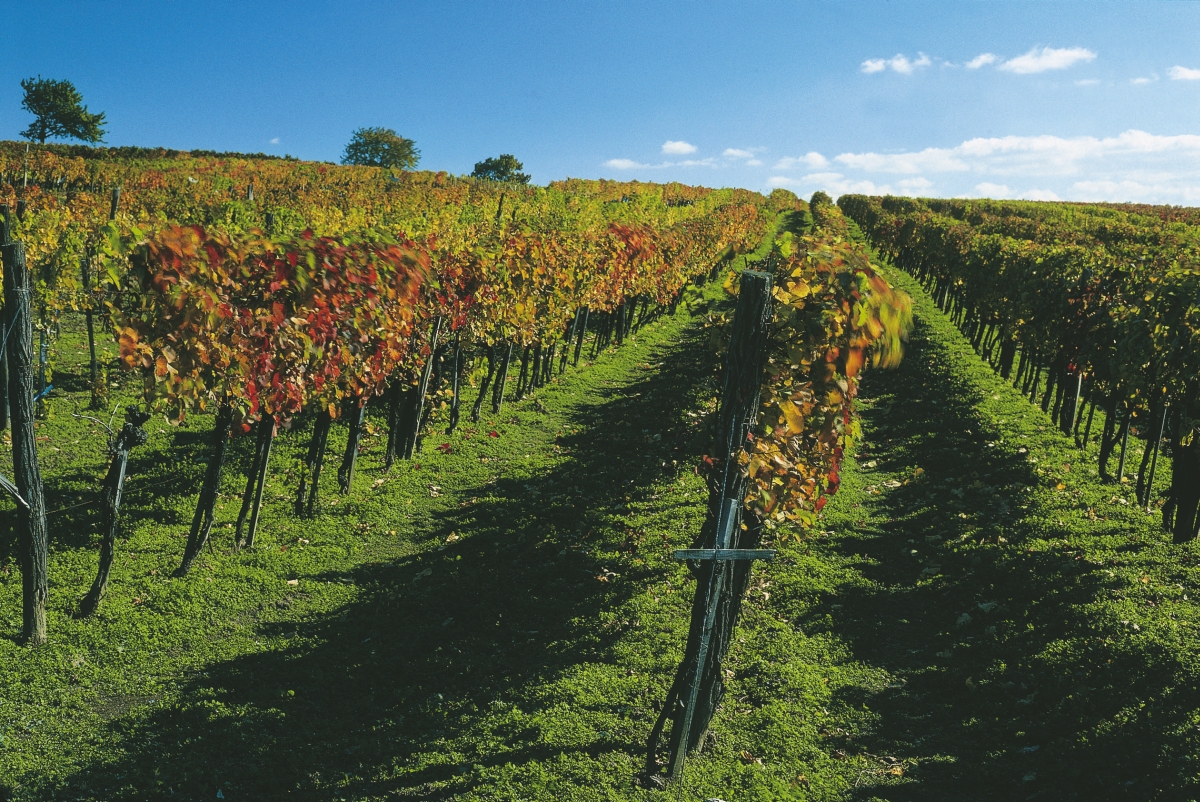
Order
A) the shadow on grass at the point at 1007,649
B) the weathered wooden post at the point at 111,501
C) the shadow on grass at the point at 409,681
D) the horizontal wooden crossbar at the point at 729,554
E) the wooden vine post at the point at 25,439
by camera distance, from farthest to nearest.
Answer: the weathered wooden post at the point at 111,501 → the wooden vine post at the point at 25,439 → the shadow on grass at the point at 1007,649 → the shadow on grass at the point at 409,681 → the horizontal wooden crossbar at the point at 729,554

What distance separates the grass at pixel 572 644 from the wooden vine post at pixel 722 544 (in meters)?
0.45

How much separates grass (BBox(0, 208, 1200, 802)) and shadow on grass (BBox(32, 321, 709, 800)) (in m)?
0.02

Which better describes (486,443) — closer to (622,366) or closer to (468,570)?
(468,570)

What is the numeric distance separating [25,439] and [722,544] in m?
5.45

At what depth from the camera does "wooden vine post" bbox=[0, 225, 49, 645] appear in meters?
5.72

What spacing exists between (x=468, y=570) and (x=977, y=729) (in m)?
4.88

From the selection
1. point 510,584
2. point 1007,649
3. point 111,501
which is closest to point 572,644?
point 510,584

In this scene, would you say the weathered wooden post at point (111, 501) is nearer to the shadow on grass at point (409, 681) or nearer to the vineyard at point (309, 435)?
the vineyard at point (309, 435)

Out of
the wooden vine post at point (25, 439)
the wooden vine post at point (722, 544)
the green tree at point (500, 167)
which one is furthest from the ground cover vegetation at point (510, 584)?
the green tree at point (500, 167)

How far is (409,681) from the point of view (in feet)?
19.7

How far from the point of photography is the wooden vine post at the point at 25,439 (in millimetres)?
5723

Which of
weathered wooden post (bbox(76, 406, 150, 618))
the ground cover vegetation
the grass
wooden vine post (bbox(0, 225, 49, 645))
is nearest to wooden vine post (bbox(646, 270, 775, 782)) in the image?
the ground cover vegetation

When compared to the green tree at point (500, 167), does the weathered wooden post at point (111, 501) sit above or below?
below

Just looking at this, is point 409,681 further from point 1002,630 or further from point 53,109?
point 53,109
